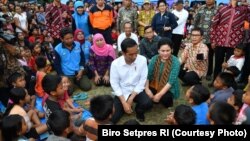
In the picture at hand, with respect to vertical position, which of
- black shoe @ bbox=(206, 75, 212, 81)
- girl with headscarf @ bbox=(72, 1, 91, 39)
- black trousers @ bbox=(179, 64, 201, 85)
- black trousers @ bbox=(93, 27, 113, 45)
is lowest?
black shoe @ bbox=(206, 75, 212, 81)

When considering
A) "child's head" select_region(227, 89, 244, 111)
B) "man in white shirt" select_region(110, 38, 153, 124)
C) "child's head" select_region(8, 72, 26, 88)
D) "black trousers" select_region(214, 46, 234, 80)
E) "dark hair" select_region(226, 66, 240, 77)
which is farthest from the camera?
"black trousers" select_region(214, 46, 234, 80)

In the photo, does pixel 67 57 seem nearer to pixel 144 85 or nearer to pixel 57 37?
pixel 57 37

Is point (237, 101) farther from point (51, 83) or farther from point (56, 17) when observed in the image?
point (56, 17)

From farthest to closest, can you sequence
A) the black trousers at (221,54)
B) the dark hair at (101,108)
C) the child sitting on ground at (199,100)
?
1. the black trousers at (221,54)
2. the child sitting on ground at (199,100)
3. the dark hair at (101,108)

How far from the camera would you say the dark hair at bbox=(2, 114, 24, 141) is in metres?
2.57

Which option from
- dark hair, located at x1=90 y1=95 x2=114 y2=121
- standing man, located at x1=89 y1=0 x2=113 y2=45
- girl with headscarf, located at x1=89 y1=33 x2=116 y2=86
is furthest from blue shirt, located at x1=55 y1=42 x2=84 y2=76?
dark hair, located at x1=90 y1=95 x2=114 y2=121

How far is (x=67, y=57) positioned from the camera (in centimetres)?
506

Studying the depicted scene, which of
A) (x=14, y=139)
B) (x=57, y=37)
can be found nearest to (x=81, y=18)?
Result: (x=57, y=37)

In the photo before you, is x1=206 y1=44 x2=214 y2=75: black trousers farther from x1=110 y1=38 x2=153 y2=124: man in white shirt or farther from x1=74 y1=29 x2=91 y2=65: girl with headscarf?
x1=74 y1=29 x2=91 y2=65: girl with headscarf

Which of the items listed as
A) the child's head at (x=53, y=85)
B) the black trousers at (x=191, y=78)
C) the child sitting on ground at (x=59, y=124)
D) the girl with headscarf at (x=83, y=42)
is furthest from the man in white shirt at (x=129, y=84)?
the girl with headscarf at (x=83, y=42)

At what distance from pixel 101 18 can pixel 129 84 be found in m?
2.28

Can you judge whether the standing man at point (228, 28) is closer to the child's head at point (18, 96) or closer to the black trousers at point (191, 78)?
the black trousers at point (191, 78)

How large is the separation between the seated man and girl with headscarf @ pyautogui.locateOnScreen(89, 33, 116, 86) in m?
0.19

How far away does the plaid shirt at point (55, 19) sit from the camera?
229 inches
